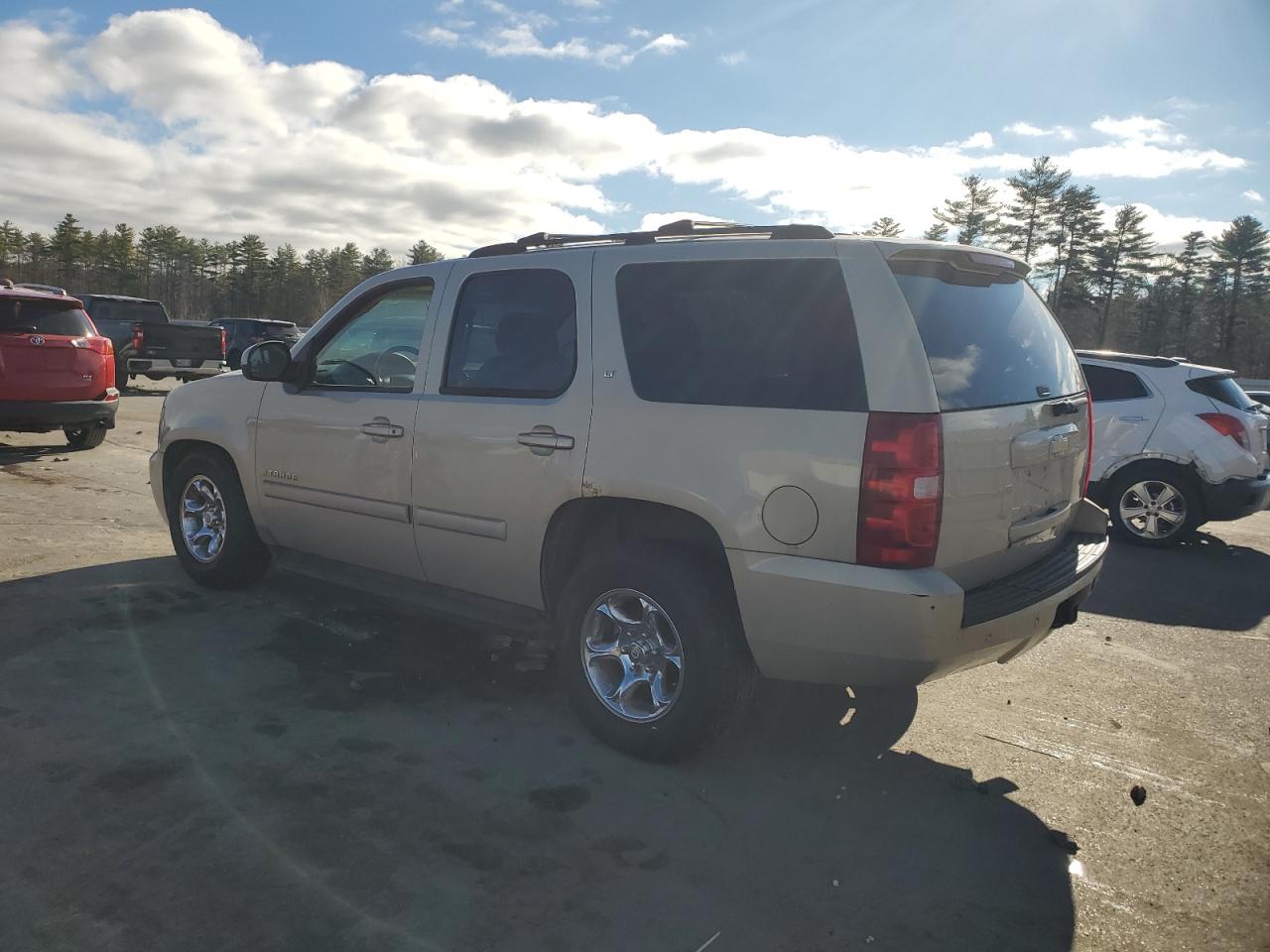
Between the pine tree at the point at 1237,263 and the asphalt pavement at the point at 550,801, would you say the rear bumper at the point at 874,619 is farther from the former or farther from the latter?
the pine tree at the point at 1237,263

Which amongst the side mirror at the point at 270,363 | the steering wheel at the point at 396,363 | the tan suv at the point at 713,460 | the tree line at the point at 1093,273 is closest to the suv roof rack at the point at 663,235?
the tan suv at the point at 713,460

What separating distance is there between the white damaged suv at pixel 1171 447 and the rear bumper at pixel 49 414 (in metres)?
10.8

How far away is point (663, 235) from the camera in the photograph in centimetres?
378

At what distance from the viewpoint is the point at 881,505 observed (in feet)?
9.41

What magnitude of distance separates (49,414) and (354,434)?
7.26m

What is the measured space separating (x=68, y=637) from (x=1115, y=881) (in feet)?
15.7

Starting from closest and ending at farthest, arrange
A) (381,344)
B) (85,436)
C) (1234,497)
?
1. (381,344)
2. (1234,497)
3. (85,436)

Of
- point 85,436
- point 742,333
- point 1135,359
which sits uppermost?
point 1135,359

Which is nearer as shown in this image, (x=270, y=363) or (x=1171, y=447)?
(x=270, y=363)

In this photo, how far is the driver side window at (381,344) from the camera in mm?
4395

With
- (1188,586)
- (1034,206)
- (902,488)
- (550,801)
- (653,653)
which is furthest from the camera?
(1034,206)

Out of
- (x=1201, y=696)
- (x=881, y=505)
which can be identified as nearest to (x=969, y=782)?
(x=881, y=505)

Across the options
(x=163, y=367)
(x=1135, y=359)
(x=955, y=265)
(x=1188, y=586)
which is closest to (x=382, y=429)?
(x=955, y=265)

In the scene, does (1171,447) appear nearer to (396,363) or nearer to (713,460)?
Result: (713,460)
